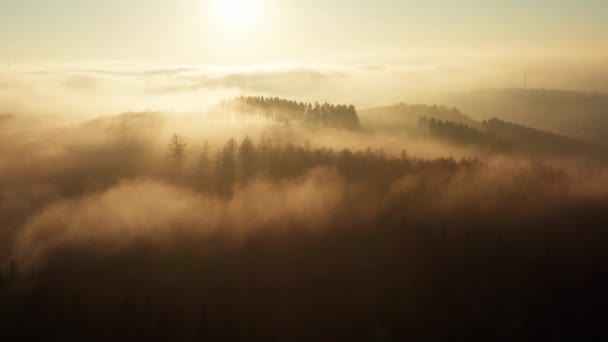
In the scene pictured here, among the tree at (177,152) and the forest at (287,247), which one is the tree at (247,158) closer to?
the forest at (287,247)

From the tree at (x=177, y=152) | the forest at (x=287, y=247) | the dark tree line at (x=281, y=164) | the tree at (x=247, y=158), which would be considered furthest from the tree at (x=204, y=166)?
the tree at (x=247, y=158)

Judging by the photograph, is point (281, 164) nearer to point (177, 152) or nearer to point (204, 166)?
point (204, 166)

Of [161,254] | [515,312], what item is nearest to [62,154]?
[161,254]

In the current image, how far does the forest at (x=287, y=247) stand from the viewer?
108 meters

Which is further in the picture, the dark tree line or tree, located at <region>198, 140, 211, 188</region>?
the dark tree line

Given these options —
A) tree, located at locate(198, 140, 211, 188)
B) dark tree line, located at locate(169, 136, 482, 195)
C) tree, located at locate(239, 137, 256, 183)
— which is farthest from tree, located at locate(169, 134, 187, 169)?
tree, located at locate(239, 137, 256, 183)

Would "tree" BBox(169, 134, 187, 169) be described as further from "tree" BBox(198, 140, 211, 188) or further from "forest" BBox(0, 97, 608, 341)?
"tree" BBox(198, 140, 211, 188)

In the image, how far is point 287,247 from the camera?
13012 cm

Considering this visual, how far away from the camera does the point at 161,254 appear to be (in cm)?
12738

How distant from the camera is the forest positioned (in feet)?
354

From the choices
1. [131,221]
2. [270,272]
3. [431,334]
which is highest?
[131,221]

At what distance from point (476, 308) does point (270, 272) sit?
48.6 meters

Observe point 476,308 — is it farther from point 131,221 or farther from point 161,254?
point 131,221

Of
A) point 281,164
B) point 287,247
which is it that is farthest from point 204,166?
point 287,247
